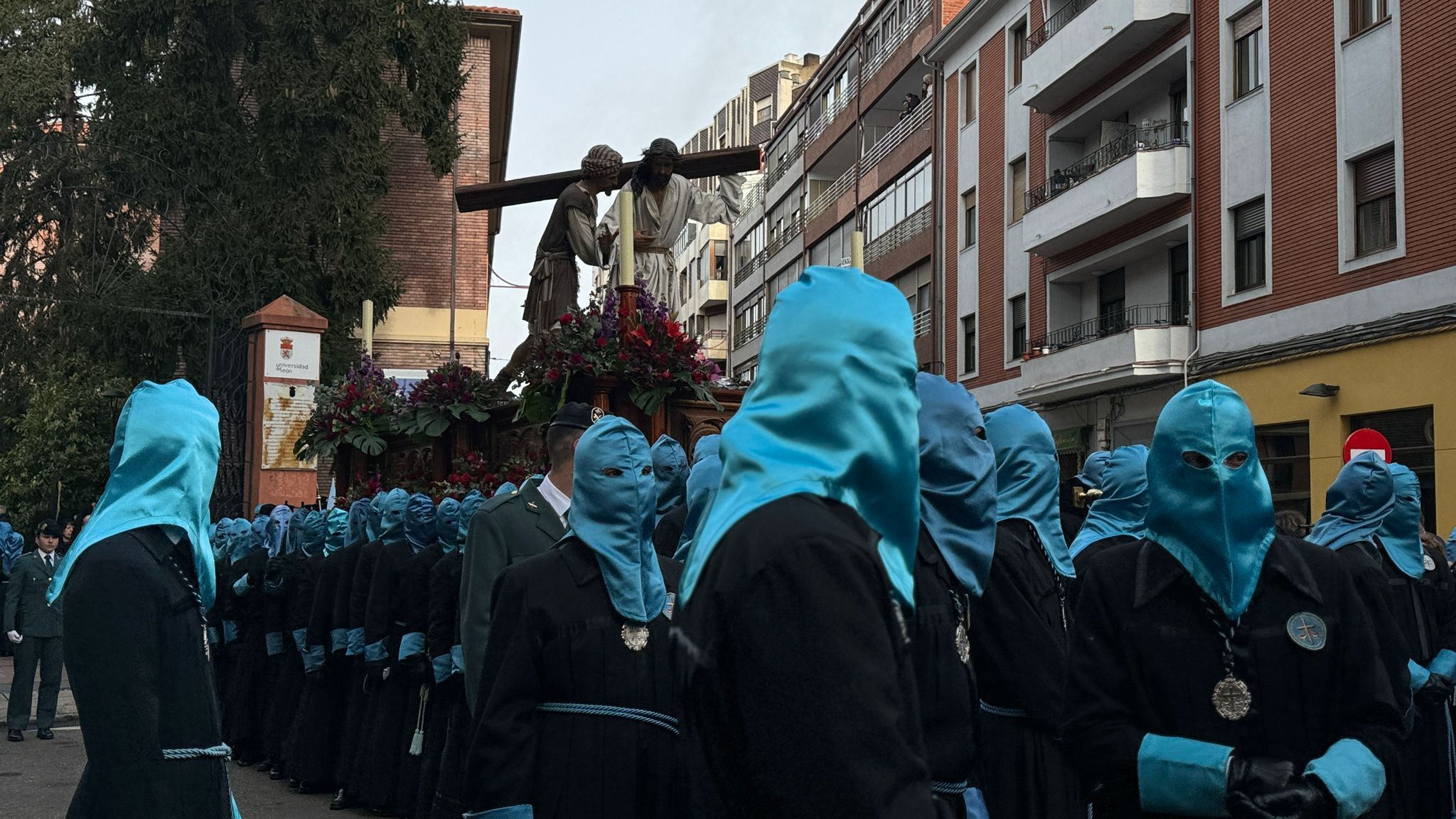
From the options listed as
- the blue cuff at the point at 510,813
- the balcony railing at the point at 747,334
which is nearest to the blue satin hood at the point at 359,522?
the blue cuff at the point at 510,813

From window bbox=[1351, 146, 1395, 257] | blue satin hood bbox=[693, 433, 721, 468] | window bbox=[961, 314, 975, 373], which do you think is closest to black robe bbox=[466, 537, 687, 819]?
blue satin hood bbox=[693, 433, 721, 468]

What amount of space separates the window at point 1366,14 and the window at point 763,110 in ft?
189

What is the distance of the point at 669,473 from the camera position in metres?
7.91

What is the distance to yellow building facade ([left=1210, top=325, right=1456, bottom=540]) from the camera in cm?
1848

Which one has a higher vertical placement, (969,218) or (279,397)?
(969,218)

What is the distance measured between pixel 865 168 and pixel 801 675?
1760 inches

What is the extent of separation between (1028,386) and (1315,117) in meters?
10.0

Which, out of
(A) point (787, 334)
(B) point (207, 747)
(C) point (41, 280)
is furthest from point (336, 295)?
(A) point (787, 334)

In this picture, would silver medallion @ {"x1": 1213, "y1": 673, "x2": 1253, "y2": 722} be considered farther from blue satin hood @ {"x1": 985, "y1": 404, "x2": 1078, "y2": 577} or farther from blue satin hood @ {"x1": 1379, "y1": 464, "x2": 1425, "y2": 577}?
blue satin hood @ {"x1": 1379, "y1": 464, "x2": 1425, "y2": 577}

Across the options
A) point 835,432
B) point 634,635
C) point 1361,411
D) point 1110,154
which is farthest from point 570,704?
point 1110,154

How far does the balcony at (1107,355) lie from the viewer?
25.4 m

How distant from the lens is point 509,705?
4078mm

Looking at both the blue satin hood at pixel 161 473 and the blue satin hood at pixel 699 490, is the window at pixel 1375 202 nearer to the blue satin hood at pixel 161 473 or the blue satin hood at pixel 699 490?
the blue satin hood at pixel 699 490

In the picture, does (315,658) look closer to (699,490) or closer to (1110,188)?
(699,490)
